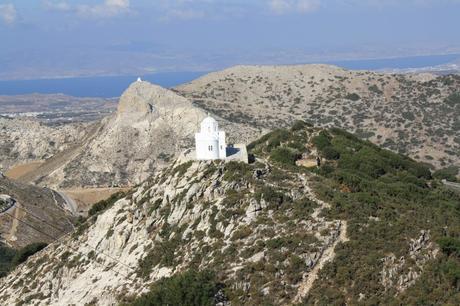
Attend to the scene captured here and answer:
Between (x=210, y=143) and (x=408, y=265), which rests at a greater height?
(x=210, y=143)

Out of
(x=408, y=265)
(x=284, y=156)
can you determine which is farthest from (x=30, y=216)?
(x=408, y=265)

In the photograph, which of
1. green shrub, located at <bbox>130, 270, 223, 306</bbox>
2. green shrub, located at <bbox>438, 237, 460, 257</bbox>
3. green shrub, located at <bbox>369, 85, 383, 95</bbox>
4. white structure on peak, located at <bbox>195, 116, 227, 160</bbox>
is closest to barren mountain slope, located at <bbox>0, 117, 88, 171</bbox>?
green shrub, located at <bbox>369, 85, 383, 95</bbox>

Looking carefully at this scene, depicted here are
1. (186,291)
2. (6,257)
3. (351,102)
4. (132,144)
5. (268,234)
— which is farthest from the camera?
(351,102)

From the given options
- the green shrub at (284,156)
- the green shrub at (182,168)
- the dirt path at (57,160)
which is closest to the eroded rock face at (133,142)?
the dirt path at (57,160)

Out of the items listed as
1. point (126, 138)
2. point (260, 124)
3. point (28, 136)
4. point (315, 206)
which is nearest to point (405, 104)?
point (260, 124)

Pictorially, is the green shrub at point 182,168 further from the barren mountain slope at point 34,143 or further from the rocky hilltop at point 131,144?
the barren mountain slope at point 34,143

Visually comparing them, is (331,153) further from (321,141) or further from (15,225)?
(15,225)

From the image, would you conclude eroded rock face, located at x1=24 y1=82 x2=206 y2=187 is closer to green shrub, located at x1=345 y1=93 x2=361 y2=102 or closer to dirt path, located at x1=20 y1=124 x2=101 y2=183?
dirt path, located at x1=20 y1=124 x2=101 y2=183
